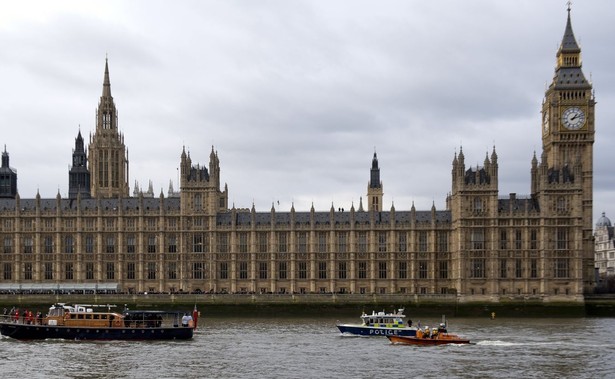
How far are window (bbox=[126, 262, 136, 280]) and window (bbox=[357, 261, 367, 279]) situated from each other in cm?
3346

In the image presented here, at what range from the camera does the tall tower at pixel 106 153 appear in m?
191

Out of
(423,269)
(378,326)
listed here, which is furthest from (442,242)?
(378,326)

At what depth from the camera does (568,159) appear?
152250 mm

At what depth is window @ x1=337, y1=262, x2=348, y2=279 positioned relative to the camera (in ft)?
497

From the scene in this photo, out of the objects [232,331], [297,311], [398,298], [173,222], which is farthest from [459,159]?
[232,331]

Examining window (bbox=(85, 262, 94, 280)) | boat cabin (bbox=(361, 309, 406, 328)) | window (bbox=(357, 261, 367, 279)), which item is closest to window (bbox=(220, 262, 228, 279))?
window (bbox=(85, 262, 94, 280))

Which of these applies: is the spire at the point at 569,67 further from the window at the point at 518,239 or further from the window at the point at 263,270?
the window at the point at 263,270

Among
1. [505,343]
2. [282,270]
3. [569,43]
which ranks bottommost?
[505,343]

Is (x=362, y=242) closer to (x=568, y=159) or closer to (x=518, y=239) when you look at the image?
(x=518, y=239)

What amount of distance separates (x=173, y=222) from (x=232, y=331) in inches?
2006

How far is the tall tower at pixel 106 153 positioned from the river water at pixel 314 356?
90259 mm

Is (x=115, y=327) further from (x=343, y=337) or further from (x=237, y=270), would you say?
(x=237, y=270)

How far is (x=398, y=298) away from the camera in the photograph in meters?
136

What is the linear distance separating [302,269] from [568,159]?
42.7m
